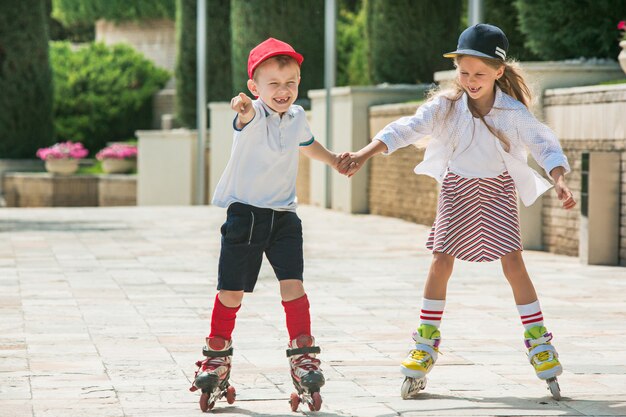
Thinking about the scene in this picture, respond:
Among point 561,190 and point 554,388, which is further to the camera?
point 554,388

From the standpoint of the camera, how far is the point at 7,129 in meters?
33.3

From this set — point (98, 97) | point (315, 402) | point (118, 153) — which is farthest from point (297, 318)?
point (98, 97)

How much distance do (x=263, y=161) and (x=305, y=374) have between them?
844 mm

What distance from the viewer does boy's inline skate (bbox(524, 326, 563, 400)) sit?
5.45 metres

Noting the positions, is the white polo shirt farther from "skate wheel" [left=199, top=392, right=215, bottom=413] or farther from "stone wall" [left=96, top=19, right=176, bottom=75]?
"stone wall" [left=96, top=19, right=176, bottom=75]

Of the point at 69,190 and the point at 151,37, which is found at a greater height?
the point at 151,37

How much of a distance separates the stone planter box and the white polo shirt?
2511cm

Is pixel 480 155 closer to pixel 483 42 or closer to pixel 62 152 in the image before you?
pixel 483 42

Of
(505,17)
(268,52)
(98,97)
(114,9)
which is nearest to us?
(268,52)

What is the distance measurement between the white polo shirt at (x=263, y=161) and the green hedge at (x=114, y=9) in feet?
125

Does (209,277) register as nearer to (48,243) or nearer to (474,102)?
(48,243)

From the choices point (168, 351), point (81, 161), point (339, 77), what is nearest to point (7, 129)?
point (81, 161)

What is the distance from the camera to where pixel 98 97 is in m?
38.1

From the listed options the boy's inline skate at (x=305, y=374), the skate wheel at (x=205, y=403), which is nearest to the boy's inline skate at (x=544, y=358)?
the boy's inline skate at (x=305, y=374)
